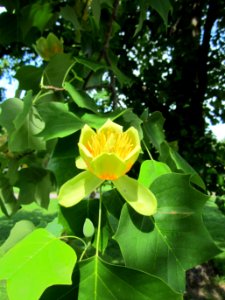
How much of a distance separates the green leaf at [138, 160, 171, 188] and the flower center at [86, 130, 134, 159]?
3.6 inches

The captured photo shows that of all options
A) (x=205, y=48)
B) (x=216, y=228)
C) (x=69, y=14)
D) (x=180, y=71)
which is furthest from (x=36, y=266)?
(x=216, y=228)

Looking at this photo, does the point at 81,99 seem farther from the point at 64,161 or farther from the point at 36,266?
the point at 36,266

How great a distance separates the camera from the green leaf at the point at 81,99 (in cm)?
99

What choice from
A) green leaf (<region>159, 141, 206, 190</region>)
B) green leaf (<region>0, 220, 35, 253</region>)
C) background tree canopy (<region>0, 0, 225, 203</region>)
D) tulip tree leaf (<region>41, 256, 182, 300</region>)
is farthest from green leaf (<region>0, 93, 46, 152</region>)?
background tree canopy (<region>0, 0, 225, 203</region>)

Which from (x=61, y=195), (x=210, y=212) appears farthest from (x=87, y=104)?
(x=210, y=212)

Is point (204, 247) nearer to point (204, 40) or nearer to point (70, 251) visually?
point (70, 251)

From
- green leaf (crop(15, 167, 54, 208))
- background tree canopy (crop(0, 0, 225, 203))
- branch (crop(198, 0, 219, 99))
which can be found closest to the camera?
green leaf (crop(15, 167, 54, 208))

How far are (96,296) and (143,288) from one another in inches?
3.4

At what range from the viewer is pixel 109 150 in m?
0.78

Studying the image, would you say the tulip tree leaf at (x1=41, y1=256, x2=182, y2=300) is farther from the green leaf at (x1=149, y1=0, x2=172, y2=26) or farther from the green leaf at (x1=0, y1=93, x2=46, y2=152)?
the green leaf at (x1=149, y1=0, x2=172, y2=26)

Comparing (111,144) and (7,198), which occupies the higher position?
(111,144)

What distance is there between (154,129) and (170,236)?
0.41 meters

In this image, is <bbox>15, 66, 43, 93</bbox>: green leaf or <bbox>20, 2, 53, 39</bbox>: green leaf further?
<bbox>20, 2, 53, 39</bbox>: green leaf

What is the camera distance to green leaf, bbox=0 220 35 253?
907 millimetres
